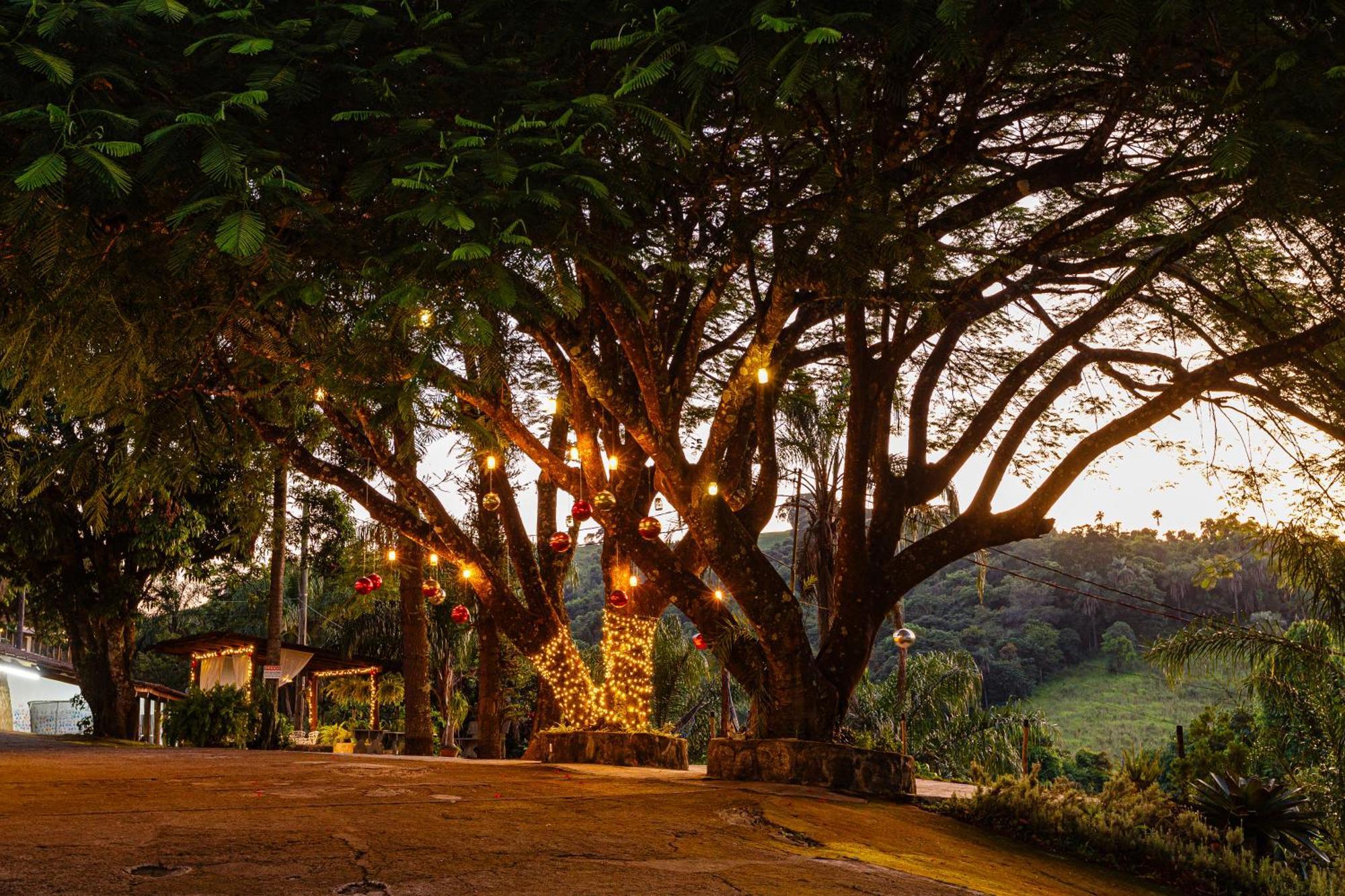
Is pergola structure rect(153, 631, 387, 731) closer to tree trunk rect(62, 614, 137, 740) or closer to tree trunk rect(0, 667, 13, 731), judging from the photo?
tree trunk rect(62, 614, 137, 740)

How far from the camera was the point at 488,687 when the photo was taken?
62.8 ft

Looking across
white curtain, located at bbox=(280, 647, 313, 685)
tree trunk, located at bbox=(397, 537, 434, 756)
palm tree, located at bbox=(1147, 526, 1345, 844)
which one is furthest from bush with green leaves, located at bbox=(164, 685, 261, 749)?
palm tree, located at bbox=(1147, 526, 1345, 844)

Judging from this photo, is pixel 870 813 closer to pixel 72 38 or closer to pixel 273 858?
pixel 273 858

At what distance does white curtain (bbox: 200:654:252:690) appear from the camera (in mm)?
26688

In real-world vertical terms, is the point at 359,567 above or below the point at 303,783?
above

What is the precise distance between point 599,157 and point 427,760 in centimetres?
864

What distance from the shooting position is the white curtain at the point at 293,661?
85.1 ft

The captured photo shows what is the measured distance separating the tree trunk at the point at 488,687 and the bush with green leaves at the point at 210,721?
13.9ft

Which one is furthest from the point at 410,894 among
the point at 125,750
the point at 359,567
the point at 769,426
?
the point at 359,567

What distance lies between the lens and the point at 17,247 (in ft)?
16.8

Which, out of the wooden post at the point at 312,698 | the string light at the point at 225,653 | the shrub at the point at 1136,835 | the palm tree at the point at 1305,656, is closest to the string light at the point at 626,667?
the shrub at the point at 1136,835

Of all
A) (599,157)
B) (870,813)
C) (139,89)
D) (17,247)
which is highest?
(599,157)

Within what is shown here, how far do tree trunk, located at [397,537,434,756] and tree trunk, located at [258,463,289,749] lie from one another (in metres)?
2.34

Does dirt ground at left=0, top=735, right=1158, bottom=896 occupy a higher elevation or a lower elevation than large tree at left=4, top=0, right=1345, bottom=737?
lower
